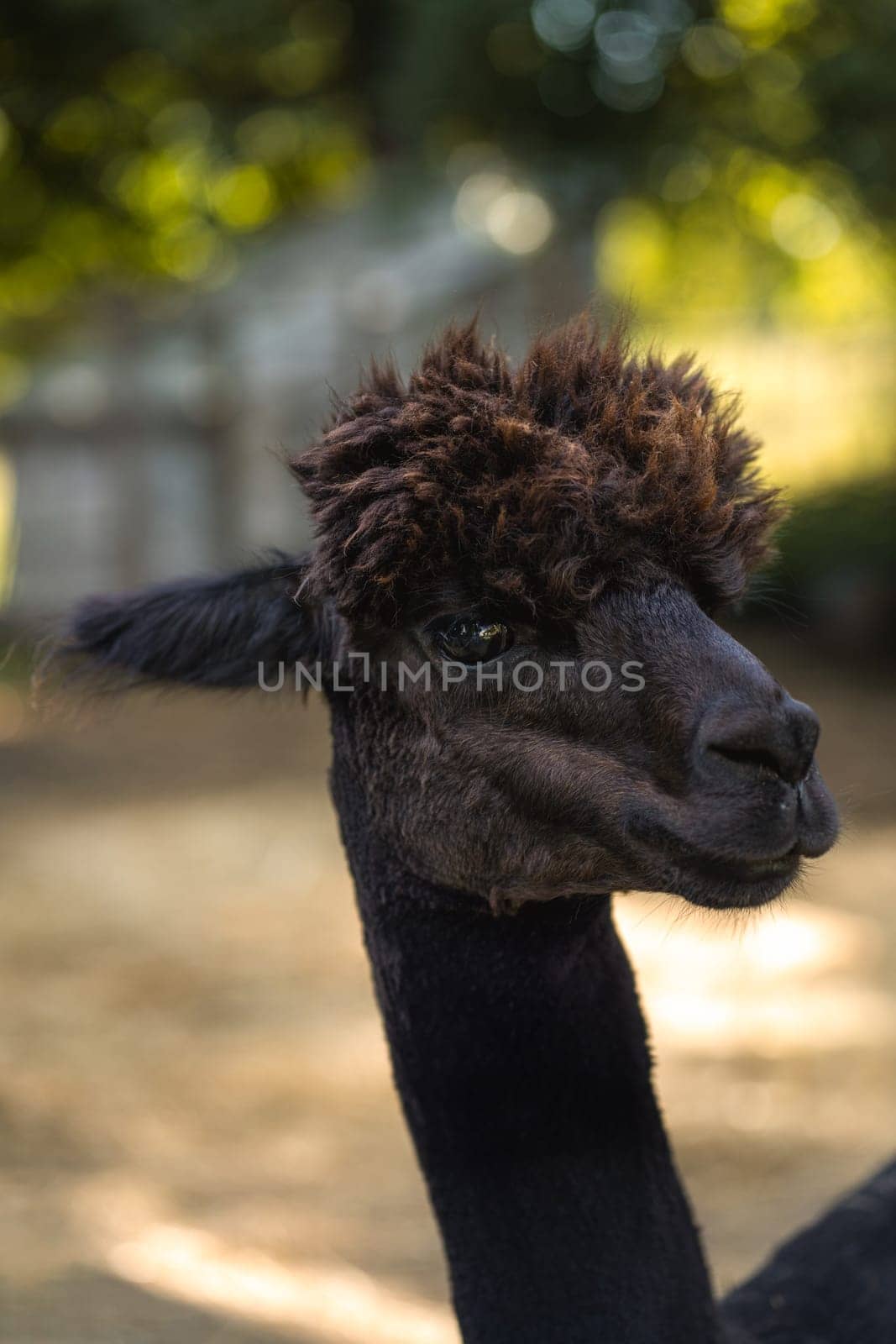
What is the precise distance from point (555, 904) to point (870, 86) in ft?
21.2

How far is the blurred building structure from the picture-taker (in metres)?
12.7

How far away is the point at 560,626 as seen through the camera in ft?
5.97

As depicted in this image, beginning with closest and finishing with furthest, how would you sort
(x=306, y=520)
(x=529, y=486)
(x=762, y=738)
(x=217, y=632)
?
(x=762, y=738), (x=529, y=486), (x=217, y=632), (x=306, y=520)

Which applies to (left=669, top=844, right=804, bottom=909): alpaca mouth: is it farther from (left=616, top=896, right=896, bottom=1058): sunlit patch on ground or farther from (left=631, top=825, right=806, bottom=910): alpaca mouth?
(left=616, top=896, right=896, bottom=1058): sunlit patch on ground

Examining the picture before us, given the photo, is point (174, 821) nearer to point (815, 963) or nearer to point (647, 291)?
point (815, 963)

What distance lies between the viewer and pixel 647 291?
1730 centimetres

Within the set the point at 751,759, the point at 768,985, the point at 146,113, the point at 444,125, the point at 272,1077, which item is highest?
the point at 146,113

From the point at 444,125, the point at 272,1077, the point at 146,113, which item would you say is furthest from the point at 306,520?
the point at 146,113

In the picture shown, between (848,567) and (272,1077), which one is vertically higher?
(848,567)

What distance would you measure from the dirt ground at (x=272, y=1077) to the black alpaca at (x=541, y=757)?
235mm

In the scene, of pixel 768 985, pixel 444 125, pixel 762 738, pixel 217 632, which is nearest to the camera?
pixel 762 738

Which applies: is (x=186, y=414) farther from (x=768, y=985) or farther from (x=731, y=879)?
(x=731, y=879)

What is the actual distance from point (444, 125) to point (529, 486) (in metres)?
7.00

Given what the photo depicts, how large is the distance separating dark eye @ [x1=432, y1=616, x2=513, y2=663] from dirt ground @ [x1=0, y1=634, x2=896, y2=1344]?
0.46m
